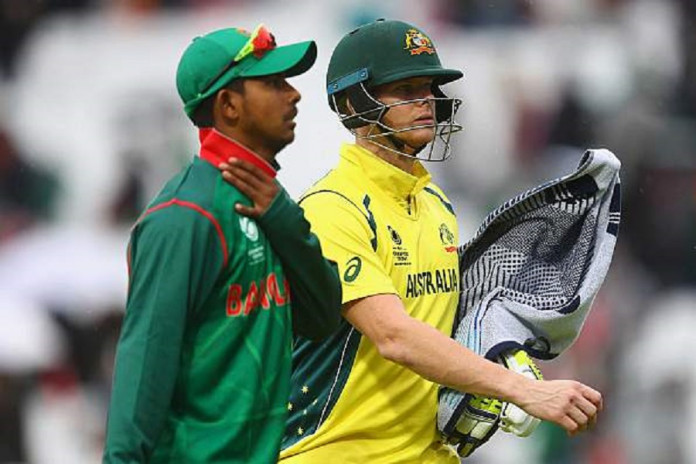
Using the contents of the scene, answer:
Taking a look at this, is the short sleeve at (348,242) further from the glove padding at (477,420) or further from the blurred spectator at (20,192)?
the blurred spectator at (20,192)

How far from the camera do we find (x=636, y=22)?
941cm

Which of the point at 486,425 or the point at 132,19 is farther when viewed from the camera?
the point at 132,19

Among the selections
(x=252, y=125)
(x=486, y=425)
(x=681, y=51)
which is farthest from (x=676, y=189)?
(x=252, y=125)

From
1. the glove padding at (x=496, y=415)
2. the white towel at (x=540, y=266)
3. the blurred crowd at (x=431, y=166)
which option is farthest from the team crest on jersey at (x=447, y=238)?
the blurred crowd at (x=431, y=166)

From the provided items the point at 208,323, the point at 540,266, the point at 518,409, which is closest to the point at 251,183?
the point at 208,323

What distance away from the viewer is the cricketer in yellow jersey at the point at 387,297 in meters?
4.16

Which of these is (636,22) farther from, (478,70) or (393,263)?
(393,263)

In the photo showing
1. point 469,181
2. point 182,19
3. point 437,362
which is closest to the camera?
point 437,362

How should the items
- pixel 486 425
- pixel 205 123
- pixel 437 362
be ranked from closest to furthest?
1. pixel 205 123
2. pixel 437 362
3. pixel 486 425

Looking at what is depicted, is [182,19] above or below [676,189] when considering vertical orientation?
above

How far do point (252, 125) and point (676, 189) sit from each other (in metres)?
5.82

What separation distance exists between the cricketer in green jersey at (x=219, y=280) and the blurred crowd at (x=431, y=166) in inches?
201

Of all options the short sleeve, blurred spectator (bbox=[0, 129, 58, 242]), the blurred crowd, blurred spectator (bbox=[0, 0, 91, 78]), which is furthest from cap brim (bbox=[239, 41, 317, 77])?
blurred spectator (bbox=[0, 0, 91, 78])

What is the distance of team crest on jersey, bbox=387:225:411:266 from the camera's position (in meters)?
4.43
